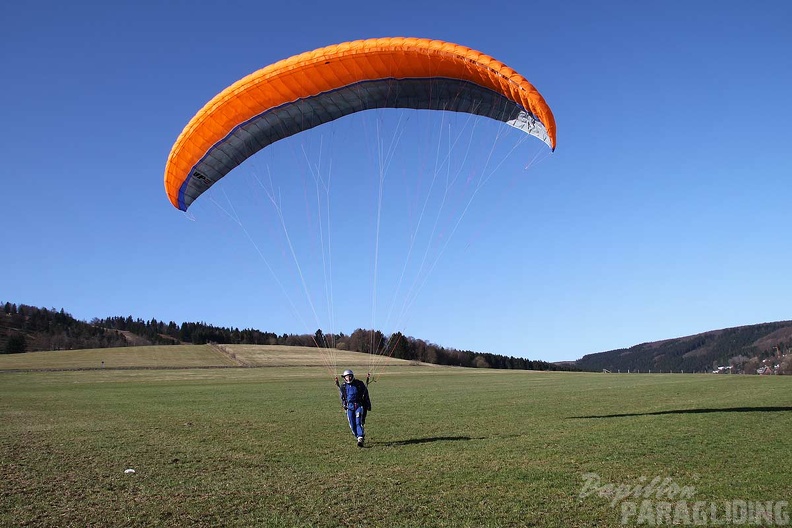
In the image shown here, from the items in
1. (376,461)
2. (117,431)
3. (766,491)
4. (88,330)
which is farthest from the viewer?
(88,330)

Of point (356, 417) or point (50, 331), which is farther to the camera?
point (50, 331)

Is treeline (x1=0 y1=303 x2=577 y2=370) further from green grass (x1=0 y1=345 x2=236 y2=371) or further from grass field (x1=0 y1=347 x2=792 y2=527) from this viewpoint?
grass field (x1=0 y1=347 x2=792 y2=527)

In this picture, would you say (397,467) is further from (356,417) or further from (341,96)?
(341,96)

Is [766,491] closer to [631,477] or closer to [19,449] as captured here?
[631,477]

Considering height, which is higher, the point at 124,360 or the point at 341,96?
the point at 341,96

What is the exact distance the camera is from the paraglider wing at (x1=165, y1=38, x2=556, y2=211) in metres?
12.7

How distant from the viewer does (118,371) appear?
173ft

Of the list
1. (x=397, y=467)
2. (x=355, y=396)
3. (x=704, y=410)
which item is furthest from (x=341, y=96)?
(x=704, y=410)

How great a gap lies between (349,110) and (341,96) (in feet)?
1.75

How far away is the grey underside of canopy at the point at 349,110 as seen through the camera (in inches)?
533

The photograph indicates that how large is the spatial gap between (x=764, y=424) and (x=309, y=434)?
32.4ft

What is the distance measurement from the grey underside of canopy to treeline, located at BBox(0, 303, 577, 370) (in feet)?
237

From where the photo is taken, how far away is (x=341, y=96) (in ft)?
45.7

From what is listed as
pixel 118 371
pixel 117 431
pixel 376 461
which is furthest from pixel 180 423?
pixel 118 371
